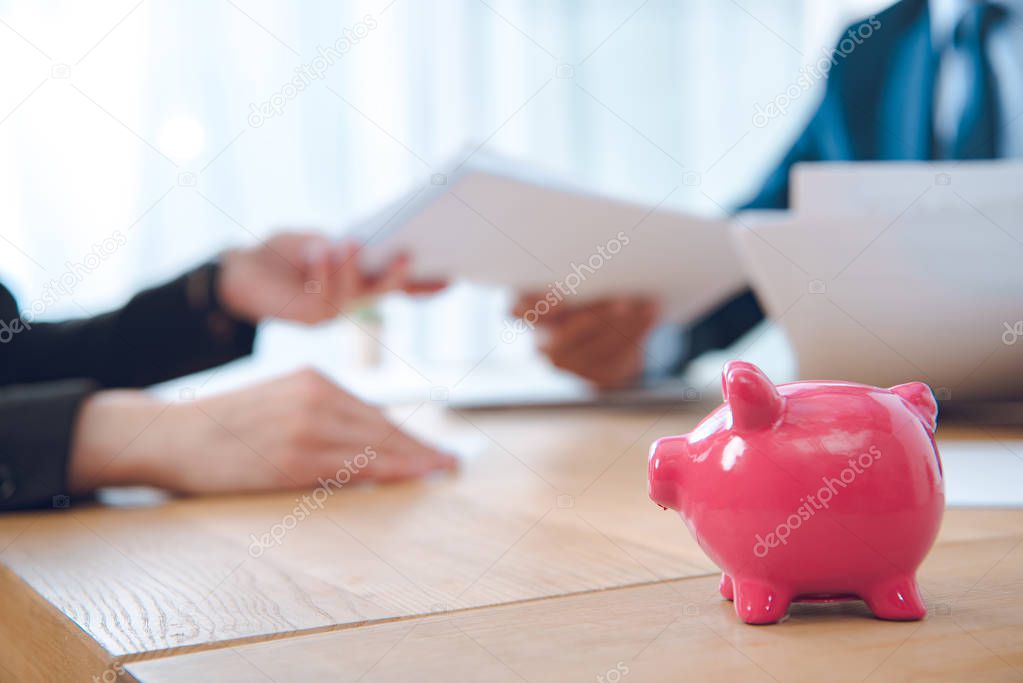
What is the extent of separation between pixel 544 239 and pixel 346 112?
219cm

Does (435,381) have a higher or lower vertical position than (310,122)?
lower

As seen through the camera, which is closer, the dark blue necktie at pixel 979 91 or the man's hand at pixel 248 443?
the man's hand at pixel 248 443

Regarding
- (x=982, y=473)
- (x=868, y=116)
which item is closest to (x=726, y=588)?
(x=982, y=473)

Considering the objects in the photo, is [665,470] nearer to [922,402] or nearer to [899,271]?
[922,402]

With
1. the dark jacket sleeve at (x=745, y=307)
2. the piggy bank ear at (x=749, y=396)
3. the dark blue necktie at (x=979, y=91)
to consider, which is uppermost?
the piggy bank ear at (x=749, y=396)

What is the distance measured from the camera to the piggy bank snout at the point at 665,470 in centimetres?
40

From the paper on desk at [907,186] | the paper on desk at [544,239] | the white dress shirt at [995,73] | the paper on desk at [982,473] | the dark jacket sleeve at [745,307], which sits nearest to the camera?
the paper on desk at [982,473]

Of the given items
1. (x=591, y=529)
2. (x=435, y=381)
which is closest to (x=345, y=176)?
(x=435, y=381)

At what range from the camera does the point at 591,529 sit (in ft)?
1.83

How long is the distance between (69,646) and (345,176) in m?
2.84

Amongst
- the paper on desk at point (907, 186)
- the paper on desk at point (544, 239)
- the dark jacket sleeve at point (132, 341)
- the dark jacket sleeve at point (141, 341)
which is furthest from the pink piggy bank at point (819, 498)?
the dark jacket sleeve at point (141, 341)

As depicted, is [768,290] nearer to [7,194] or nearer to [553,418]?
[553,418]

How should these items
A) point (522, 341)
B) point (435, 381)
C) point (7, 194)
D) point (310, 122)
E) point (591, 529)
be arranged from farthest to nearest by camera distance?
point (522, 341) → point (310, 122) → point (7, 194) → point (435, 381) → point (591, 529)

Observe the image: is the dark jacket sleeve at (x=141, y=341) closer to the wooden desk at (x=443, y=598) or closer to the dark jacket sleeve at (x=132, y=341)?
the dark jacket sleeve at (x=132, y=341)
